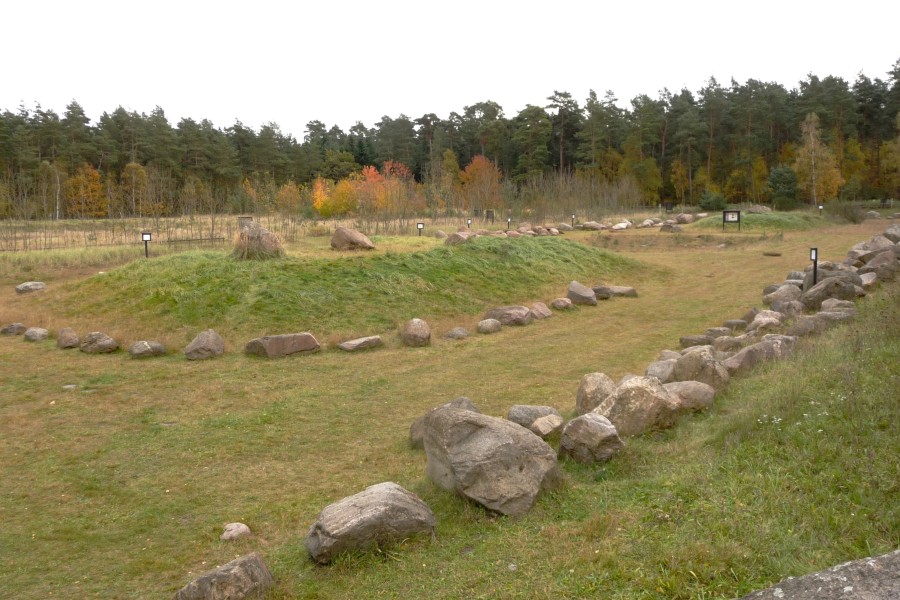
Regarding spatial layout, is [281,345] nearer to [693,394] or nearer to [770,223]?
[693,394]

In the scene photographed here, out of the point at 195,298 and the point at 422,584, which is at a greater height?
the point at 195,298

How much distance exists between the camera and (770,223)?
3538 cm

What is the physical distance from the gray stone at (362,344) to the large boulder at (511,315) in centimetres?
314

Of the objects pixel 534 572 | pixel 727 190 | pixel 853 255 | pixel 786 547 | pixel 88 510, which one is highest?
pixel 727 190

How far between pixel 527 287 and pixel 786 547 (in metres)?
15.3

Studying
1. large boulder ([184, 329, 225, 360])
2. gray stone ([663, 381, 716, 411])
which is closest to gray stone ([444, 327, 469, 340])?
large boulder ([184, 329, 225, 360])

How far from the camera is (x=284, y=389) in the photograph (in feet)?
35.8

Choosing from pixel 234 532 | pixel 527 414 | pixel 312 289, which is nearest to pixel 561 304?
pixel 312 289

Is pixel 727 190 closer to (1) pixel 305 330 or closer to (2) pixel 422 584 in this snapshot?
(1) pixel 305 330

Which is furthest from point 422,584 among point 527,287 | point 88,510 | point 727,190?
point 727,190

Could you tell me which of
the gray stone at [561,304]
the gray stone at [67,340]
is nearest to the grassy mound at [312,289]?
the gray stone at [561,304]

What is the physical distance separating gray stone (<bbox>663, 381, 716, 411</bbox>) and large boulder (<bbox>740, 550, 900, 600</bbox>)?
461 centimetres

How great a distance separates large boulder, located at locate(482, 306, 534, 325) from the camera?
51.1 ft

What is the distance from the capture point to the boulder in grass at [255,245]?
17922 mm
